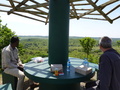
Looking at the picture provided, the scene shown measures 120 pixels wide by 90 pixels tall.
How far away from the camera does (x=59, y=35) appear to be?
2842 millimetres

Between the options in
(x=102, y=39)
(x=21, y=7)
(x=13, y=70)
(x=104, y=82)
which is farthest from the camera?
(x=21, y=7)

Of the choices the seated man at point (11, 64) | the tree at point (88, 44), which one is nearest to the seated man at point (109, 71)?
the seated man at point (11, 64)

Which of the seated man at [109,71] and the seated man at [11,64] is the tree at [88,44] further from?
the seated man at [109,71]

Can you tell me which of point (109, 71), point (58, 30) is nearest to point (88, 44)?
point (58, 30)

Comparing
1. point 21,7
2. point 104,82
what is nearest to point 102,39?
point 104,82

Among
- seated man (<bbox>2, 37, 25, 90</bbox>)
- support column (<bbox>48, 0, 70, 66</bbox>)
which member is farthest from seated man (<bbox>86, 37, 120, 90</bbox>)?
seated man (<bbox>2, 37, 25, 90</bbox>)

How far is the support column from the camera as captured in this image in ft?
9.29

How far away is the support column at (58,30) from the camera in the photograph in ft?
9.29

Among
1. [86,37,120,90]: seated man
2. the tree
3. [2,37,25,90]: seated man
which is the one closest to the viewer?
[86,37,120,90]: seated man

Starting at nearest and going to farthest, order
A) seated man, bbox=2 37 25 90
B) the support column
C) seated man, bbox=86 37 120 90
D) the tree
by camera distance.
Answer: seated man, bbox=86 37 120 90
the support column
seated man, bbox=2 37 25 90
the tree

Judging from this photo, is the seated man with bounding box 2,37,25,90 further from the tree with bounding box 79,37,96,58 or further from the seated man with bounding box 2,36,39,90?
the tree with bounding box 79,37,96,58

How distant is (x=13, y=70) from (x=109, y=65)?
2360mm

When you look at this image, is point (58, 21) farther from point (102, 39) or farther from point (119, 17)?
point (119, 17)

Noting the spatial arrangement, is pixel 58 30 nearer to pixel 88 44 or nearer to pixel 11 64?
pixel 11 64
